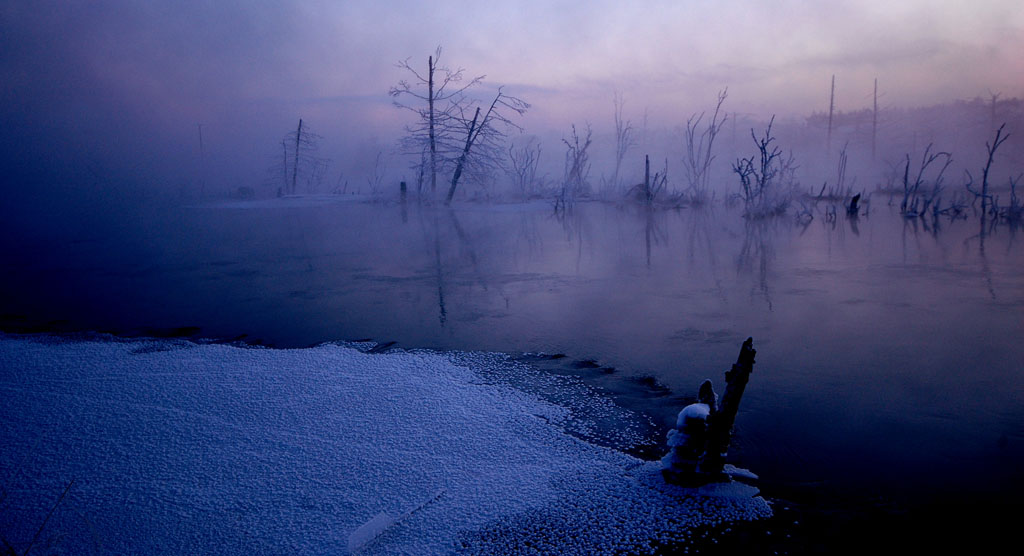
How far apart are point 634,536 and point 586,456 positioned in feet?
2.48

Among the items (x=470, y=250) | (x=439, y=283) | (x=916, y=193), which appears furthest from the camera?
(x=916, y=193)

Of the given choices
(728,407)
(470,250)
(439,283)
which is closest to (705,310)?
(439,283)

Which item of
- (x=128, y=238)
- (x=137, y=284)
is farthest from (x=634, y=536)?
(x=128, y=238)

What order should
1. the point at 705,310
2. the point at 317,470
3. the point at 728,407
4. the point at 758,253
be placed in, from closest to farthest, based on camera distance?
1. the point at 728,407
2. the point at 317,470
3. the point at 705,310
4. the point at 758,253

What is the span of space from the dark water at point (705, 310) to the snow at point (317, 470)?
96cm

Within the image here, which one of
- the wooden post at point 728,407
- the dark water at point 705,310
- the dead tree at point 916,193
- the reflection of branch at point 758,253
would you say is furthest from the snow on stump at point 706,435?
the dead tree at point 916,193

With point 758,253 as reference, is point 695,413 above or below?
below

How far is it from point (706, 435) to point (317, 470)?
2.05 m

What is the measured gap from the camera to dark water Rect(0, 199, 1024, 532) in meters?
3.72

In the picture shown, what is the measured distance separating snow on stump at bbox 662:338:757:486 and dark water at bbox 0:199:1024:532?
1.56 ft

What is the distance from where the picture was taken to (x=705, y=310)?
23.2 feet

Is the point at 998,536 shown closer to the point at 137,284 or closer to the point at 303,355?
the point at 303,355

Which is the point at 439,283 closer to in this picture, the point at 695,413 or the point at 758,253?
the point at 695,413

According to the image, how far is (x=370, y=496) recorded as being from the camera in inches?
115
